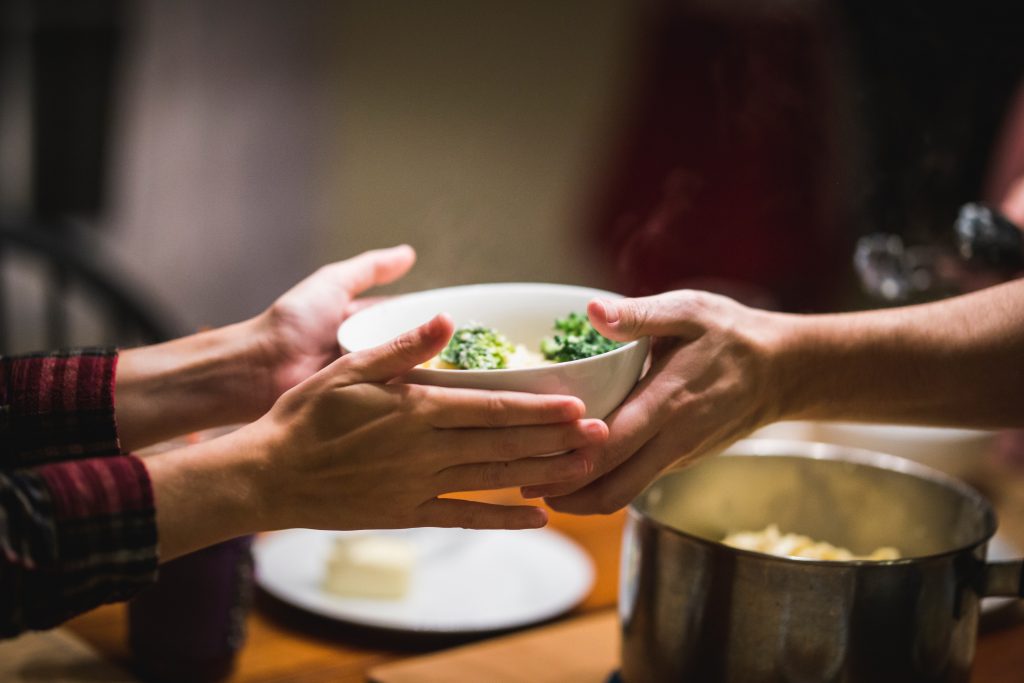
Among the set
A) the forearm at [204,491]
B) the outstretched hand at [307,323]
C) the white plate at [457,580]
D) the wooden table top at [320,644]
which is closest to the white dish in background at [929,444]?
the wooden table top at [320,644]

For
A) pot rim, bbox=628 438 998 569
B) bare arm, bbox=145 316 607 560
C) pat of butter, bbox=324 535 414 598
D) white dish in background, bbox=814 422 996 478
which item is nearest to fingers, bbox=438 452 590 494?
bare arm, bbox=145 316 607 560

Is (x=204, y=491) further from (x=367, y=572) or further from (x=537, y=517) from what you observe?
(x=367, y=572)

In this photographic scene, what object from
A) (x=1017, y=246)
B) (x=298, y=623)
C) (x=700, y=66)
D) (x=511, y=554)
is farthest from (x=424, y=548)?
(x=700, y=66)

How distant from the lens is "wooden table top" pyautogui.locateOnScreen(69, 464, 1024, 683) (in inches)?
46.7

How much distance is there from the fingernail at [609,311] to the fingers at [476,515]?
0.59 feet

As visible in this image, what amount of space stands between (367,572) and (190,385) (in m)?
0.35

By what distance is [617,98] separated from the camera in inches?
135

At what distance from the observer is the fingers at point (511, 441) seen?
0.87m

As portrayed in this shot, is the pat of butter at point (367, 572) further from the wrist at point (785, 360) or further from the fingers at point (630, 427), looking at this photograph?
the wrist at point (785, 360)

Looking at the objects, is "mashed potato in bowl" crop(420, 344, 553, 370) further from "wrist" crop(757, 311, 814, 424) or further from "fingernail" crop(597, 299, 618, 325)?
"wrist" crop(757, 311, 814, 424)

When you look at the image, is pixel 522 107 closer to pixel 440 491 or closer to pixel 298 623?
pixel 298 623

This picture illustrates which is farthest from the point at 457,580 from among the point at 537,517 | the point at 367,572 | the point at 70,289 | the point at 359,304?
the point at 70,289

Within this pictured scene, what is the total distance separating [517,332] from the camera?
1163 millimetres

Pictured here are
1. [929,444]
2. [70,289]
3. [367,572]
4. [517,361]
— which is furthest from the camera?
[70,289]
